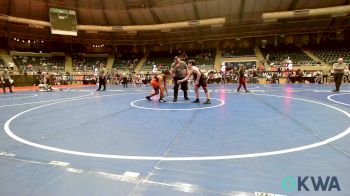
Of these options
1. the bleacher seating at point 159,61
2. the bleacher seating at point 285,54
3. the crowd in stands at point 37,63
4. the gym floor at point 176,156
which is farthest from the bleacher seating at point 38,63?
the gym floor at point 176,156

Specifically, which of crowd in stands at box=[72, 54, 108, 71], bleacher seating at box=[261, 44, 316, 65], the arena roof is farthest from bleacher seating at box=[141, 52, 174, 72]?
bleacher seating at box=[261, 44, 316, 65]

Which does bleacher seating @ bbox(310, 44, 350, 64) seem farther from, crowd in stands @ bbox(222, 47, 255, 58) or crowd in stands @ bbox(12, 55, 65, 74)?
crowd in stands @ bbox(12, 55, 65, 74)

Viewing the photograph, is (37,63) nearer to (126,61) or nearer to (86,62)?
Answer: (86,62)

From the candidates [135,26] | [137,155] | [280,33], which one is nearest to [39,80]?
[135,26]

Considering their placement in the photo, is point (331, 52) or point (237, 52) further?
point (237, 52)

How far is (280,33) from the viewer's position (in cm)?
3612

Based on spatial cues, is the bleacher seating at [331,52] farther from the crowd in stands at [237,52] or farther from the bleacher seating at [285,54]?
the crowd in stands at [237,52]

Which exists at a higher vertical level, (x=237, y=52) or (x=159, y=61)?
(x=237, y=52)

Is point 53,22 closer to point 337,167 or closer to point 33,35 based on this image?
point 33,35

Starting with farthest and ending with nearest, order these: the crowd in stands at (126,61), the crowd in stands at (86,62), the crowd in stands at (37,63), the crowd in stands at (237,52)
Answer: the crowd in stands at (126,61), the crowd in stands at (86,62), the crowd in stands at (237,52), the crowd in stands at (37,63)
